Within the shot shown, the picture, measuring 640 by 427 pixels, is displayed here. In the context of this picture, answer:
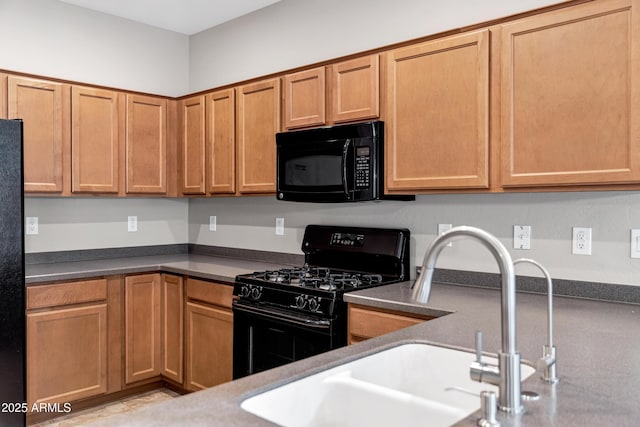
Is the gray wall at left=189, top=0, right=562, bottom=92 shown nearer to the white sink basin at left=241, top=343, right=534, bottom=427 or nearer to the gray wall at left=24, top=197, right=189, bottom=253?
the gray wall at left=24, top=197, right=189, bottom=253

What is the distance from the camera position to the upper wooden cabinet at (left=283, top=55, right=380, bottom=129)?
8.66 feet

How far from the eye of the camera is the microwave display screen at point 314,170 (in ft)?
9.05

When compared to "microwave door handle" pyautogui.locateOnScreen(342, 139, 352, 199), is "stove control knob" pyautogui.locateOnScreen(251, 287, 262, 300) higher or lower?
lower

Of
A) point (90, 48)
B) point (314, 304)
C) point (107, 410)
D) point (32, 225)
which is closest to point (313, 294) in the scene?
point (314, 304)

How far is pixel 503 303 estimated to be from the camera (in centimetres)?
94

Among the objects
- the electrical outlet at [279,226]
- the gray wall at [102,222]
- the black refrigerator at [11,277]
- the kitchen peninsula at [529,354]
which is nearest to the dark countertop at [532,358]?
the kitchen peninsula at [529,354]

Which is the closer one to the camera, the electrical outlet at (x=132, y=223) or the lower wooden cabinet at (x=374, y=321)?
the lower wooden cabinet at (x=374, y=321)

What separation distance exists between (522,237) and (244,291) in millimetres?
1471

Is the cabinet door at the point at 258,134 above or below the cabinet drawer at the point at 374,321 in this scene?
above

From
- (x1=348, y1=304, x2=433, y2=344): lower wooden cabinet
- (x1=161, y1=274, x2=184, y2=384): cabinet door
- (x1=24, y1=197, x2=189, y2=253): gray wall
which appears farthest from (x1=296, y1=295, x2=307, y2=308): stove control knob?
(x1=24, y1=197, x2=189, y2=253): gray wall

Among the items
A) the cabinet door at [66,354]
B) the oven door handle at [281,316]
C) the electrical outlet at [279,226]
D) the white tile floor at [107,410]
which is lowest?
the white tile floor at [107,410]

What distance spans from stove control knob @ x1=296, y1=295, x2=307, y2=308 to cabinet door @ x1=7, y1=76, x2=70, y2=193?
5.94 ft

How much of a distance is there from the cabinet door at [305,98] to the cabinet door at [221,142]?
540 mm

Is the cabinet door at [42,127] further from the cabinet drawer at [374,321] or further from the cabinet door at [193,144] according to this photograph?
the cabinet drawer at [374,321]
